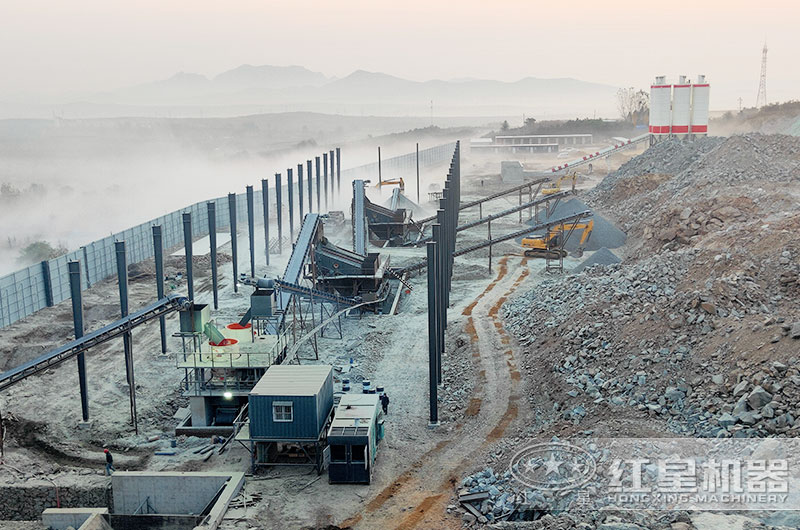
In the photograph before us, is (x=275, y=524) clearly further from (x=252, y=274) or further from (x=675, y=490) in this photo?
(x=252, y=274)

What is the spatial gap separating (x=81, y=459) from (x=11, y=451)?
7.48ft

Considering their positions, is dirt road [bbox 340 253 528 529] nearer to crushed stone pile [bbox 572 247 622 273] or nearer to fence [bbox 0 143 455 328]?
crushed stone pile [bbox 572 247 622 273]

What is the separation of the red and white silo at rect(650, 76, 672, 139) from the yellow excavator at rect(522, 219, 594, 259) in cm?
3066

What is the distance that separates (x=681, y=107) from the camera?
243 feet

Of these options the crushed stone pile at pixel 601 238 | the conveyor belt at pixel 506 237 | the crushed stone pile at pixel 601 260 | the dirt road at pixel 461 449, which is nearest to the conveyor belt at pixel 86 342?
the dirt road at pixel 461 449

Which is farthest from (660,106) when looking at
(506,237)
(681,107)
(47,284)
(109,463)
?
(109,463)

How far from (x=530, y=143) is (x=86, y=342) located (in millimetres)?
113669

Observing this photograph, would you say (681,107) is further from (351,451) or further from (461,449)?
(351,451)

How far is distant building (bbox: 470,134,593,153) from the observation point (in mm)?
124125

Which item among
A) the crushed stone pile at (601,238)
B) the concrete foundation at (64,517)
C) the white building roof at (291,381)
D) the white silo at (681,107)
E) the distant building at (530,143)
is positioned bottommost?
the concrete foundation at (64,517)

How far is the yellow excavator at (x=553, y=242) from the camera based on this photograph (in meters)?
45.8

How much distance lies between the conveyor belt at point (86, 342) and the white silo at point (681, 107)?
197 feet

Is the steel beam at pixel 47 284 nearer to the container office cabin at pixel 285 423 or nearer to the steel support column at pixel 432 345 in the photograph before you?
the container office cabin at pixel 285 423

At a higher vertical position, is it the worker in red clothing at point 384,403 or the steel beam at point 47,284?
the steel beam at point 47,284
